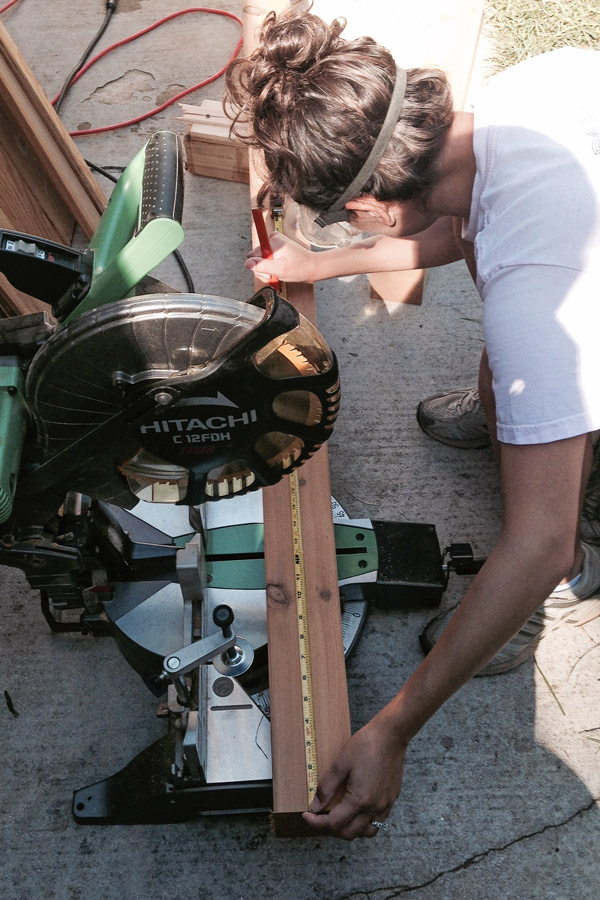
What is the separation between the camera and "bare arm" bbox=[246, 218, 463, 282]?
1.95 metres

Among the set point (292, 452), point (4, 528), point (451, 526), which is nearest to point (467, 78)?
point (451, 526)

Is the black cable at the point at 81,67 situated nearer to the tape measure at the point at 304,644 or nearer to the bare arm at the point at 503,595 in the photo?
the tape measure at the point at 304,644

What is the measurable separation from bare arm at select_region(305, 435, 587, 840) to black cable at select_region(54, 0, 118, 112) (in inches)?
128

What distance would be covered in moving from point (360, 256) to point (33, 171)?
5.02 ft

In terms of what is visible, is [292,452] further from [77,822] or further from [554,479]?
[77,822]

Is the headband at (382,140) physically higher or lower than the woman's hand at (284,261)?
higher

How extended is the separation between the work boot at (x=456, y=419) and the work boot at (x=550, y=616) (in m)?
0.62

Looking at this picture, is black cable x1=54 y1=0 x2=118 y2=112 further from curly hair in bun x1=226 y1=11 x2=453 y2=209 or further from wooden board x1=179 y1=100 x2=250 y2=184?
curly hair in bun x1=226 y1=11 x2=453 y2=209

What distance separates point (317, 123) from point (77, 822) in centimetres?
167

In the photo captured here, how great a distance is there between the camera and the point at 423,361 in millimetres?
2697

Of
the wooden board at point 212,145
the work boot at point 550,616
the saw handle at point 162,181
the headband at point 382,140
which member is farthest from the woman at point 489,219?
the wooden board at point 212,145

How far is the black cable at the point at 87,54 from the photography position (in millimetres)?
3527

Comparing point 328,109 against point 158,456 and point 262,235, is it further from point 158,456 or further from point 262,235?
point 158,456

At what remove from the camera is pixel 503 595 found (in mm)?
1196
